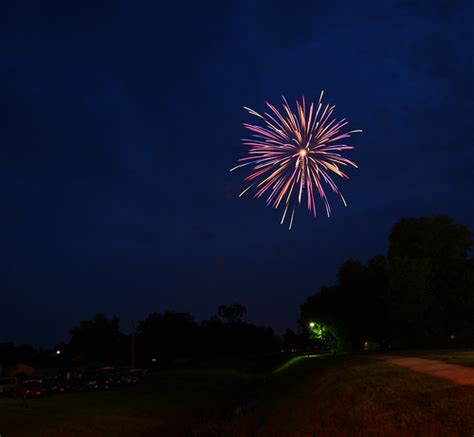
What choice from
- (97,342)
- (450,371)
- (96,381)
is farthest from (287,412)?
(97,342)

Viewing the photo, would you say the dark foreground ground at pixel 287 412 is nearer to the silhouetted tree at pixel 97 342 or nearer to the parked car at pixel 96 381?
the parked car at pixel 96 381

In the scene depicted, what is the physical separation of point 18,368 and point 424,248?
195 ft

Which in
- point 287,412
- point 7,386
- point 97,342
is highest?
point 97,342

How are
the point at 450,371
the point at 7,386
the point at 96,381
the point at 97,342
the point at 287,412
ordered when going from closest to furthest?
the point at 450,371 → the point at 287,412 → the point at 7,386 → the point at 96,381 → the point at 97,342

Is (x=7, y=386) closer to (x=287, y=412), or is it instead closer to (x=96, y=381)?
(x=96, y=381)

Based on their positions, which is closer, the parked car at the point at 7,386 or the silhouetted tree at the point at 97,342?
the parked car at the point at 7,386

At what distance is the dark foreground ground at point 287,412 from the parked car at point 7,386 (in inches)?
260

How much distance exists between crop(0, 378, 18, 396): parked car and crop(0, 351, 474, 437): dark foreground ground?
21.7ft

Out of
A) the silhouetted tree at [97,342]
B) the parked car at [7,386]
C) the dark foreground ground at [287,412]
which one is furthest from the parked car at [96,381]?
the silhouetted tree at [97,342]

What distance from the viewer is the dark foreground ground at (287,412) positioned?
17594 mm

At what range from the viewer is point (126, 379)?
5262cm

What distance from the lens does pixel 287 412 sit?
27.0 meters

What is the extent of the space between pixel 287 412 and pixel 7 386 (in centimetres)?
2866

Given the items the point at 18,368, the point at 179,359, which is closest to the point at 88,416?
the point at 18,368
